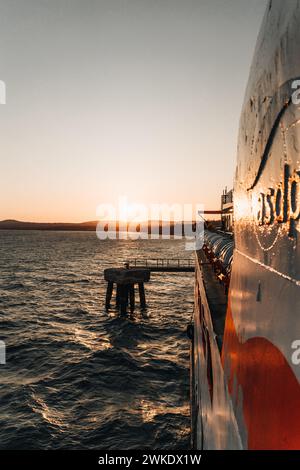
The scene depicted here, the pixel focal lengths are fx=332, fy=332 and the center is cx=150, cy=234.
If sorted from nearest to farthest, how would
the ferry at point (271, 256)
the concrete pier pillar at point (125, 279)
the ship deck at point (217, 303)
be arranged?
the ferry at point (271, 256) → the ship deck at point (217, 303) → the concrete pier pillar at point (125, 279)

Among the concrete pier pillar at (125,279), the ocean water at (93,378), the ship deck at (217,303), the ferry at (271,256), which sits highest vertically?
the ferry at (271,256)

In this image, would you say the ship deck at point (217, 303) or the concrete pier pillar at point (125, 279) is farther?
the concrete pier pillar at point (125, 279)

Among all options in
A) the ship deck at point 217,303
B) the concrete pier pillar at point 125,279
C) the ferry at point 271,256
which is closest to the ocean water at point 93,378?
the concrete pier pillar at point 125,279

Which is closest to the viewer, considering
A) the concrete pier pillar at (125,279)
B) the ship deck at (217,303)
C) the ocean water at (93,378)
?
the ship deck at (217,303)

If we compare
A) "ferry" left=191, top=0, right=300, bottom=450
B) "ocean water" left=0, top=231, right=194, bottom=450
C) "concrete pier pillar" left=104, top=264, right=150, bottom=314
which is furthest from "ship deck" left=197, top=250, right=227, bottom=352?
"concrete pier pillar" left=104, top=264, right=150, bottom=314

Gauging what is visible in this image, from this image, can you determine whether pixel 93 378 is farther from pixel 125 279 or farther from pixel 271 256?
pixel 271 256

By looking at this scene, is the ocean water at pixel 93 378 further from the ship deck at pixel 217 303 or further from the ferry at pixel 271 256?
the ferry at pixel 271 256

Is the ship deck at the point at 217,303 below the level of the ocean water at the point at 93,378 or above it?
above

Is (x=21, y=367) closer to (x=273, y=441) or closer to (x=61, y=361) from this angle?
(x=61, y=361)

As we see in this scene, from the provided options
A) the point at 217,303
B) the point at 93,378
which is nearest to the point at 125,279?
the point at 93,378

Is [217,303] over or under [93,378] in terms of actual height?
over

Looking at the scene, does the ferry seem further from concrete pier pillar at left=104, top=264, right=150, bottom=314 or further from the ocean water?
concrete pier pillar at left=104, top=264, right=150, bottom=314

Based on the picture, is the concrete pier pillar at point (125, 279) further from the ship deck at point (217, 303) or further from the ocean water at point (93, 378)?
the ship deck at point (217, 303)

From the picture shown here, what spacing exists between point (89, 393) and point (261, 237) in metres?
17.9
